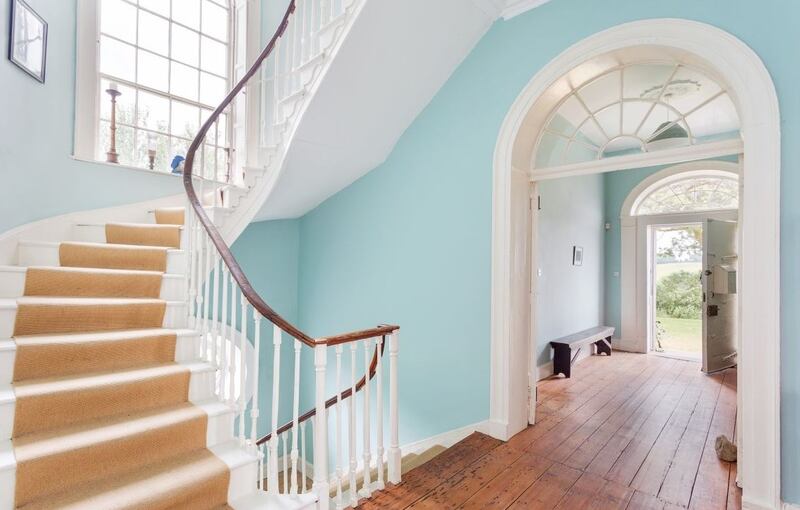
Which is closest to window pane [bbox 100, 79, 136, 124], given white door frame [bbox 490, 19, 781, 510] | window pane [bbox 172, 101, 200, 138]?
window pane [bbox 172, 101, 200, 138]

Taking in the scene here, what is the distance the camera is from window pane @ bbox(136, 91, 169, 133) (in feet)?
13.1

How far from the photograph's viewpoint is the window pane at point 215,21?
175 inches

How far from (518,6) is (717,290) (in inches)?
159

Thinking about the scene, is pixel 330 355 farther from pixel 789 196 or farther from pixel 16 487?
pixel 789 196

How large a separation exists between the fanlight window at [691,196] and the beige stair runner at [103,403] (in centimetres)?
659

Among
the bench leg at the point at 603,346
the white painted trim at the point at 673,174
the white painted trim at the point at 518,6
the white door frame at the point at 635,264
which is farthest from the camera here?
the white door frame at the point at 635,264

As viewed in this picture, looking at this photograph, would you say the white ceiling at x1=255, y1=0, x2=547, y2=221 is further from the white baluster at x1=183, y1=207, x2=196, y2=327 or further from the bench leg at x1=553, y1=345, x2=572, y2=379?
the bench leg at x1=553, y1=345, x2=572, y2=379

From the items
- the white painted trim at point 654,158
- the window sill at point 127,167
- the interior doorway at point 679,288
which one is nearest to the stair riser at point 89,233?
the window sill at point 127,167

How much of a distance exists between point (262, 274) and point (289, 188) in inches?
55.8

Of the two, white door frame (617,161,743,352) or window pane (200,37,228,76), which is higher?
window pane (200,37,228,76)

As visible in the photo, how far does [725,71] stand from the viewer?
84.5 inches

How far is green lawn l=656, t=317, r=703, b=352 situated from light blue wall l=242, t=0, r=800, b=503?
615cm

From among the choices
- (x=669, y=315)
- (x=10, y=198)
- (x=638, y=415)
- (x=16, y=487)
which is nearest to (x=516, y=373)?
(x=638, y=415)

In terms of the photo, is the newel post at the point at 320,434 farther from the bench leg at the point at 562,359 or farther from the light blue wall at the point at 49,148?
the bench leg at the point at 562,359
